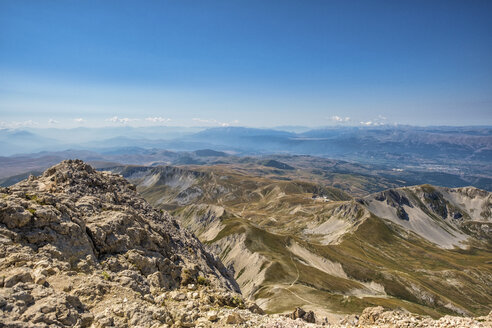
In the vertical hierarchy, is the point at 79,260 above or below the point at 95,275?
above

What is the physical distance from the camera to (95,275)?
19.2 meters

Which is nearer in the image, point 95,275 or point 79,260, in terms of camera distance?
point 95,275

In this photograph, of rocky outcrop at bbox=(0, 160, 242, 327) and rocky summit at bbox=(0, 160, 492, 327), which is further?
rocky summit at bbox=(0, 160, 492, 327)

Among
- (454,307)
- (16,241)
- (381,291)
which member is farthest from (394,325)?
(454,307)

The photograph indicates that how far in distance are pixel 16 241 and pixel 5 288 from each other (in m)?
6.30

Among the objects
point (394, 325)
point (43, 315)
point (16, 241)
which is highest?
point (16, 241)

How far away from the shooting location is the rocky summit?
14562 mm

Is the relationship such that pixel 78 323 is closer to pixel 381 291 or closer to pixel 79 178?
pixel 79 178

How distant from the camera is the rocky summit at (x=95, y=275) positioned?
1456 cm

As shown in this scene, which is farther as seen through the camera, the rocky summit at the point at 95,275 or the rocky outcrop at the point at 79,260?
the rocky summit at the point at 95,275

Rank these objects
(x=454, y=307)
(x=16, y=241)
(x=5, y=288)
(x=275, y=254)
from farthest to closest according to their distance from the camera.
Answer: (x=275, y=254) → (x=454, y=307) → (x=16, y=241) → (x=5, y=288)

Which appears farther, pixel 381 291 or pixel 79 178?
pixel 381 291

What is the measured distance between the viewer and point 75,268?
19.8m

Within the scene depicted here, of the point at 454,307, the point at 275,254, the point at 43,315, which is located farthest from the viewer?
the point at 275,254
